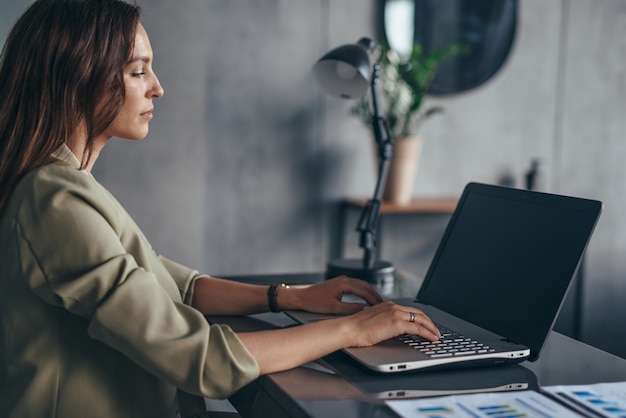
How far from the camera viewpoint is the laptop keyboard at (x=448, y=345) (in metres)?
1.12

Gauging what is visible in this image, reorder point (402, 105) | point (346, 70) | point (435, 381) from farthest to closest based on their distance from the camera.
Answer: point (402, 105) → point (346, 70) → point (435, 381)

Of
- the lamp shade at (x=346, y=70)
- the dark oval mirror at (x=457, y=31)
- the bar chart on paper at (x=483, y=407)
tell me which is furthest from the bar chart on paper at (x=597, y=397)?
the dark oval mirror at (x=457, y=31)

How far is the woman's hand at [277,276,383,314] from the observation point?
143 cm

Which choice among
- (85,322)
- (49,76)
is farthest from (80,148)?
(85,322)

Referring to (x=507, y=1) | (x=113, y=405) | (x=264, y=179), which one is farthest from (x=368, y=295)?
(x=507, y=1)

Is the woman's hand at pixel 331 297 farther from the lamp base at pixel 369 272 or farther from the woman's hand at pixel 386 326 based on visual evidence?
the lamp base at pixel 369 272

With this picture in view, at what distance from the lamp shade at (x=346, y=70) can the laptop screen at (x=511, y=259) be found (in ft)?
1.84

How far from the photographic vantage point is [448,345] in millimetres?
1159

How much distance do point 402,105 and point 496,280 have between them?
84.0 inches

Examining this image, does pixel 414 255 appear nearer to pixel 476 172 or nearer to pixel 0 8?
pixel 476 172

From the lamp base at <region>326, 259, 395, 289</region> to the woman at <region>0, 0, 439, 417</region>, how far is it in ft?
2.13

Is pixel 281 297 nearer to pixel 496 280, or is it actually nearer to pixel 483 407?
pixel 496 280

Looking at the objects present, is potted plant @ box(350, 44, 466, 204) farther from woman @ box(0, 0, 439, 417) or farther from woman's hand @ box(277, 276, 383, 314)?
woman @ box(0, 0, 439, 417)

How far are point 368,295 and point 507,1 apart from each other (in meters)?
2.47
